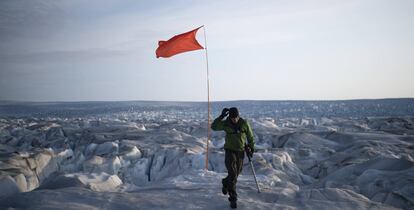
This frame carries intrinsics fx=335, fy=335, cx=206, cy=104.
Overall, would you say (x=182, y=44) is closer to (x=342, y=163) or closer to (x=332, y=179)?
Answer: (x=332, y=179)

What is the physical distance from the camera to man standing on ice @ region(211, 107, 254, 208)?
6.07 meters

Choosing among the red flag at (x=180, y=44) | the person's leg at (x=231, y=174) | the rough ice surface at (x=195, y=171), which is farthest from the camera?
the red flag at (x=180, y=44)

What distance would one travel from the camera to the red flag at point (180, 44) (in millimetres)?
10484

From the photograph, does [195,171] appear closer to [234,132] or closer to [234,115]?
[234,132]

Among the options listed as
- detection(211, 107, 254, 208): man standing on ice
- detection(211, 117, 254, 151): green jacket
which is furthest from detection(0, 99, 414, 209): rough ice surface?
detection(211, 117, 254, 151): green jacket

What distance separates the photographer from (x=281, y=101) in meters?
155

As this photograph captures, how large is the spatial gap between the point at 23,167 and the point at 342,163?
803 inches

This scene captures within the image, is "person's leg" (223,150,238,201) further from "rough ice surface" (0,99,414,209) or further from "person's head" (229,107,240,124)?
"person's head" (229,107,240,124)

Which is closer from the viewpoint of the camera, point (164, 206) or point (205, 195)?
point (164, 206)

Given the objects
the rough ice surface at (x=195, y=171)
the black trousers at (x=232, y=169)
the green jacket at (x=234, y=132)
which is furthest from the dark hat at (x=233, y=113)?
the rough ice surface at (x=195, y=171)

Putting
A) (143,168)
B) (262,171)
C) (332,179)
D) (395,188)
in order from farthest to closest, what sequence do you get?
(143,168)
(262,171)
(332,179)
(395,188)

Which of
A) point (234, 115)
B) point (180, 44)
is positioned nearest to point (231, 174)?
point (234, 115)

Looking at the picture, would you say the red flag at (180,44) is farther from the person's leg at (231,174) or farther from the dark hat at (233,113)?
the person's leg at (231,174)

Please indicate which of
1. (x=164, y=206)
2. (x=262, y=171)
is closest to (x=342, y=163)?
(x=262, y=171)
